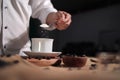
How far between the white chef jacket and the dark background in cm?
526

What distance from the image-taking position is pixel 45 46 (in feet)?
4.04

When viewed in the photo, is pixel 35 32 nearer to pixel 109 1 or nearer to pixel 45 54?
pixel 45 54

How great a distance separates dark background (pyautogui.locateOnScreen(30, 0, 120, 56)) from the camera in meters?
7.59

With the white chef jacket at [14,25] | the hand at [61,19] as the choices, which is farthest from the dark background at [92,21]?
the hand at [61,19]

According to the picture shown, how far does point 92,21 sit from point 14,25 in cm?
675

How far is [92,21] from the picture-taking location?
8.27m

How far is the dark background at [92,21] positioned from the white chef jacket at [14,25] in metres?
5.26

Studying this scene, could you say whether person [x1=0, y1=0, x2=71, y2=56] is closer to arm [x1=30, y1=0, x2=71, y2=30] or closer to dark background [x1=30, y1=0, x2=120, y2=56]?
arm [x1=30, y1=0, x2=71, y2=30]

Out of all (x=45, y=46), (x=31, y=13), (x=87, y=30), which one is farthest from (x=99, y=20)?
(x=45, y=46)

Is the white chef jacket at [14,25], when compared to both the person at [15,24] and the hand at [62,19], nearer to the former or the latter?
the person at [15,24]

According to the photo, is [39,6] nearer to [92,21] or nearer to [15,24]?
[15,24]

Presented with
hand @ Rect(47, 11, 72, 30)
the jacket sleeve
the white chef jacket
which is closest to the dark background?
the jacket sleeve

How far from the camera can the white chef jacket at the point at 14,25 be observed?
63.2 inches

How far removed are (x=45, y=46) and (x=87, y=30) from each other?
7.29 metres
